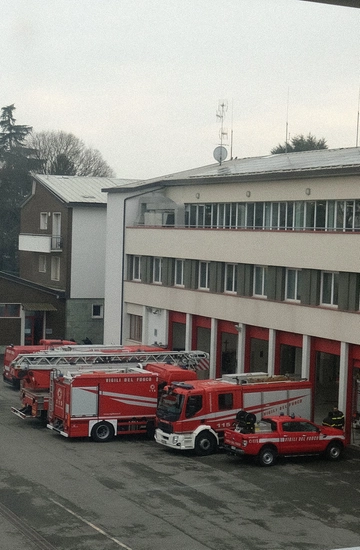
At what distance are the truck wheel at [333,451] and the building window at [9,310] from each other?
28.5 meters

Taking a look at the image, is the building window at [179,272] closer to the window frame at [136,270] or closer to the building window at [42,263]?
the window frame at [136,270]

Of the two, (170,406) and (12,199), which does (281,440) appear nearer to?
(170,406)

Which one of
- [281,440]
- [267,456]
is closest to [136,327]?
[281,440]

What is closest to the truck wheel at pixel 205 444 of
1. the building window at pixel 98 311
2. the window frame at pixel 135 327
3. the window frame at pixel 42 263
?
the window frame at pixel 135 327

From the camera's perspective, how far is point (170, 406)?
3028cm

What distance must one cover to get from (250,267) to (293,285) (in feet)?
9.52

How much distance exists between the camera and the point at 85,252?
56625mm

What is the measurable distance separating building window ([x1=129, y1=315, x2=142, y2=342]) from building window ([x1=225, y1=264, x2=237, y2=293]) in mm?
8312

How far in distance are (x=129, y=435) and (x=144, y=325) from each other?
44.2 feet

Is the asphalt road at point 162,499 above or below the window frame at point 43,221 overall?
below

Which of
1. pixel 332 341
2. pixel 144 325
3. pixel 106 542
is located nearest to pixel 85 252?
pixel 144 325

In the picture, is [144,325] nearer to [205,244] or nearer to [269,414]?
[205,244]

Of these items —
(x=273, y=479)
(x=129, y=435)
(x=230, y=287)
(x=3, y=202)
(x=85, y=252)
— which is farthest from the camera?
(x=3, y=202)

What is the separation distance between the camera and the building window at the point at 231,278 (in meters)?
39.5
